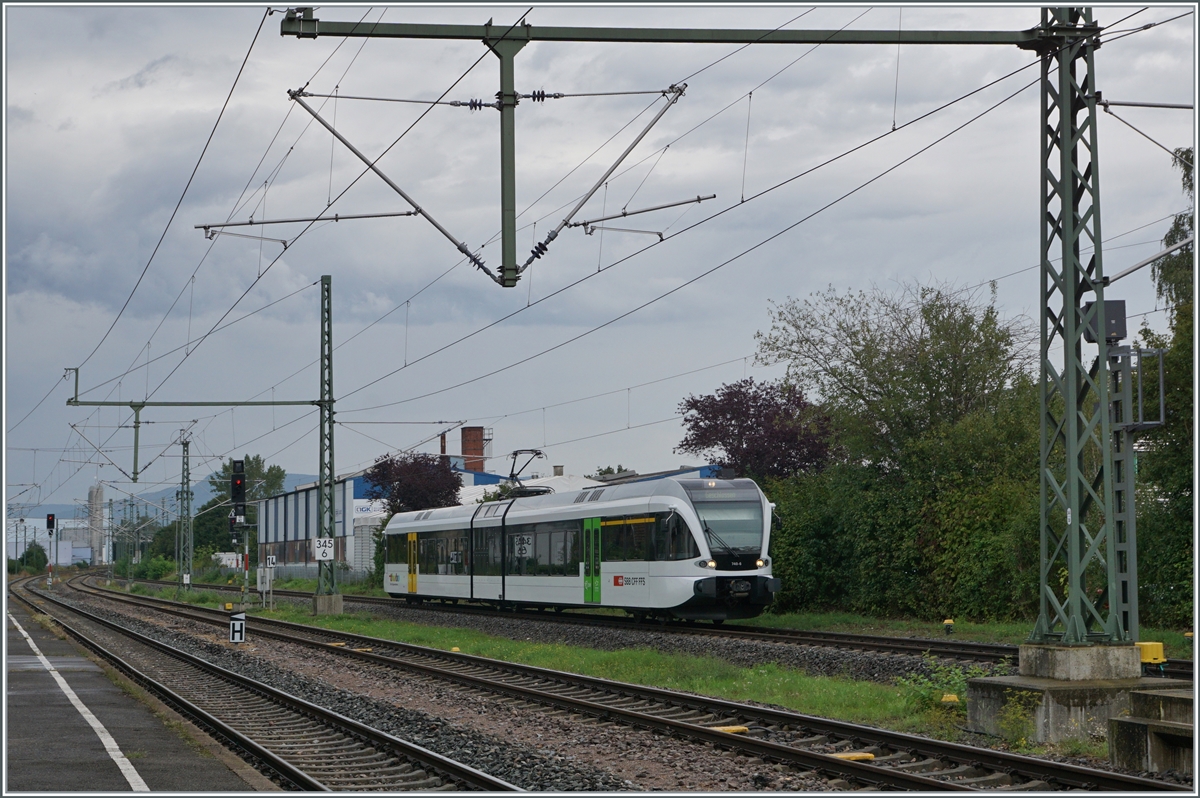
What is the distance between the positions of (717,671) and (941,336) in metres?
14.5

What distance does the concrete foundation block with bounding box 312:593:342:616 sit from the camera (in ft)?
121

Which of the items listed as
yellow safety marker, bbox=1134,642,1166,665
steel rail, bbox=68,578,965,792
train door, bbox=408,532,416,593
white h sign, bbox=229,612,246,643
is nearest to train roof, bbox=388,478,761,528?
steel rail, bbox=68,578,965,792

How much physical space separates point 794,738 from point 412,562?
30988 millimetres

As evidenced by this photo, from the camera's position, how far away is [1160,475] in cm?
2283

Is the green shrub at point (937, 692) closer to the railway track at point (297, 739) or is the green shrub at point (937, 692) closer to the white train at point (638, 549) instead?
Result: the railway track at point (297, 739)

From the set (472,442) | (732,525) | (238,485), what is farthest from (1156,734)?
(472,442)

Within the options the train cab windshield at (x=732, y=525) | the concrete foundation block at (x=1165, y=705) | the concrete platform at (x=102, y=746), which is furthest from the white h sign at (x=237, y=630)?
the concrete foundation block at (x=1165, y=705)

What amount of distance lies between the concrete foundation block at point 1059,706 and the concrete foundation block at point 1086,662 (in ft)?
0.37

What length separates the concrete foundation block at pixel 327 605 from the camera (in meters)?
37.0

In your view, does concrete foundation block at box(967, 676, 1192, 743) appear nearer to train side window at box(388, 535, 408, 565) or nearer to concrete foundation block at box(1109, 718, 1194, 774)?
concrete foundation block at box(1109, 718, 1194, 774)

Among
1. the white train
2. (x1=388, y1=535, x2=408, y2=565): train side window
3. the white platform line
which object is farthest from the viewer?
(x1=388, y1=535, x2=408, y2=565): train side window

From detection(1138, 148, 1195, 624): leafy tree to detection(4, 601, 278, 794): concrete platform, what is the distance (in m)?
16.7

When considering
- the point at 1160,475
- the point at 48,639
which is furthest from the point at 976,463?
the point at 48,639

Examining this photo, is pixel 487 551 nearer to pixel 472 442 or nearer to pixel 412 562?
pixel 412 562
